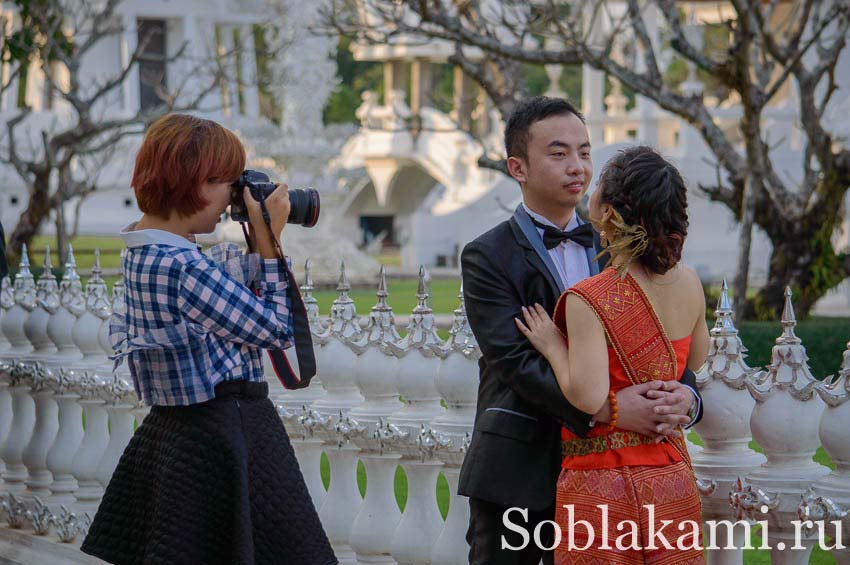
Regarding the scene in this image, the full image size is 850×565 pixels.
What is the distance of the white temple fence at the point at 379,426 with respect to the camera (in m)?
3.52

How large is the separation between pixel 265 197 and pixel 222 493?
76cm

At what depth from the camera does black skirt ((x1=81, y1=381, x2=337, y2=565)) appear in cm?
349

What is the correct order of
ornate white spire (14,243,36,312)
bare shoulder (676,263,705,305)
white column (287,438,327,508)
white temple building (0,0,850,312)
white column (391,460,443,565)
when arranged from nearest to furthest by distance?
1. bare shoulder (676,263,705,305)
2. white column (391,460,443,565)
3. white column (287,438,327,508)
4. ornate white spire (14,243,36,312)
5. white temple building (0,0,850,312)

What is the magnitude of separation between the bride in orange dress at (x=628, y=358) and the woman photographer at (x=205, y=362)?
744 millimetres

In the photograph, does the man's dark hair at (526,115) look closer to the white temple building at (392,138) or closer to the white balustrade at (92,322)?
the white balustrade at (92,322)

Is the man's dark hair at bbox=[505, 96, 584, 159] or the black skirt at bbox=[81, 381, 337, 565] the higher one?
the man's dark hair at bbox=[505, 96, 584, 159]

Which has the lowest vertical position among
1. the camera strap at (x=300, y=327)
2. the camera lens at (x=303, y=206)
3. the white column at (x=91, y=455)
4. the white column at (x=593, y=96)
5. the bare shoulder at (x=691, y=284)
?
the white column at (x=91, y=455)

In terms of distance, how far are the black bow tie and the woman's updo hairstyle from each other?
0.30 m

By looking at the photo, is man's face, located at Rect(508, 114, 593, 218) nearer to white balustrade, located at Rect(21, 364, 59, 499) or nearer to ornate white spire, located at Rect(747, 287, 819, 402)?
ornate white spire, located at Rect(747, 287, 819, 402)

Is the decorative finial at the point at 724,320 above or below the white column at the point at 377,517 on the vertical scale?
above

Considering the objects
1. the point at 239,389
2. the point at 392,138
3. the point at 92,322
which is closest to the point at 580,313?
the point at 239,389

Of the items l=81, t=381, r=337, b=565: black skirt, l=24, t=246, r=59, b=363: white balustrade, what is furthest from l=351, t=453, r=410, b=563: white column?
l=24, t=246, r=59, b=363: white balustrade

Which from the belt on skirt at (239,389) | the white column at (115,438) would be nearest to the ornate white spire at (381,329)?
the belt on skirt at (239,389)

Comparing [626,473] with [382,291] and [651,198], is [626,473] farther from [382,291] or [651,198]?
[382,291]
